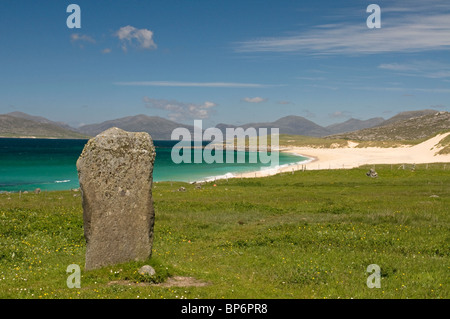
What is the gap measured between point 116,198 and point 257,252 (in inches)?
351

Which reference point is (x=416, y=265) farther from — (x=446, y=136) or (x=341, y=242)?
(x=446, y=136)

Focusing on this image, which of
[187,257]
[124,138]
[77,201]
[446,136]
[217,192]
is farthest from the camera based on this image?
[446,136]

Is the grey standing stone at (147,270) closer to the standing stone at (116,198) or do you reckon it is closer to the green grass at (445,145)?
the standing stone at (116,198)

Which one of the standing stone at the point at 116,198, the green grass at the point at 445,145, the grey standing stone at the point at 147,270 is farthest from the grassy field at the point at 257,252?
the green grass at the point at 445,145

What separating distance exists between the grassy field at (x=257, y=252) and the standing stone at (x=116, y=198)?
2.71 ft

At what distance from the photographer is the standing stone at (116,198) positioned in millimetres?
16266

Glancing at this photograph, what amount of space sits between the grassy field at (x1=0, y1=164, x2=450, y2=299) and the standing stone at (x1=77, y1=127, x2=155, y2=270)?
0.83 metres

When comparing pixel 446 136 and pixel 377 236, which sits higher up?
pixel 446 136

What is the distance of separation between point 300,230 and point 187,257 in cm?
870

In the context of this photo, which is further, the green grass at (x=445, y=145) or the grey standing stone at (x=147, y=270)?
the green grass at (x=445, y=145)

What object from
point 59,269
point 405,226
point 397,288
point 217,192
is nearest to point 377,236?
point 405,226

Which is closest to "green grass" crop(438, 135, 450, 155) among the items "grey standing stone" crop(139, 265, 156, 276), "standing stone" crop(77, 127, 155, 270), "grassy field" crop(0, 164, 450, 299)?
"grassy field" crop(0, 164, 450, 299)

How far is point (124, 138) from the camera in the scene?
16.9m

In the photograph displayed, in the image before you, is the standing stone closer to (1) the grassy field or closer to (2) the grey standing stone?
(1) the grassy field
